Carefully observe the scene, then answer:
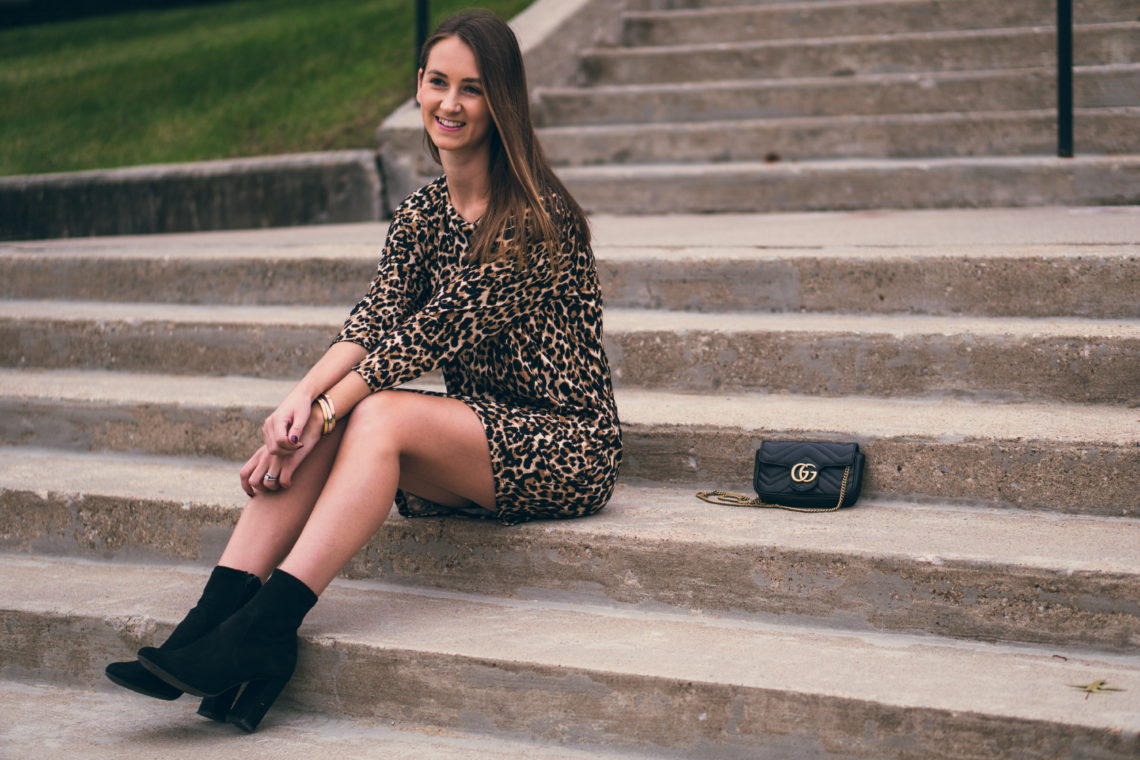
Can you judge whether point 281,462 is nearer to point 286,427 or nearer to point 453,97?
point 286,427

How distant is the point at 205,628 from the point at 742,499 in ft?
4.53

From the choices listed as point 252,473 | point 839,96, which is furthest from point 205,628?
point 839,96

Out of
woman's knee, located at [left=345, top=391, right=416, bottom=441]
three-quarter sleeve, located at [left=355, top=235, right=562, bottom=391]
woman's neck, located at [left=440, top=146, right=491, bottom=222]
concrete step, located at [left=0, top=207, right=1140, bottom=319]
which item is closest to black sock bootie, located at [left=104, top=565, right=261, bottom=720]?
woman's knee, located at [left=345, top=391, right=416, bottom=441]

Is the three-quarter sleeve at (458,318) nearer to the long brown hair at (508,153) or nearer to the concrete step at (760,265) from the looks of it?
the long brown hair at (508,153)

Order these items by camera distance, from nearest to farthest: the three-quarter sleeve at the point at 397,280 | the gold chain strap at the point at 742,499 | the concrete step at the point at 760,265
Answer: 1. the gold chain strap at the point at 742,499
2. the three-quarter sleeve at the point at 397,280
3. the concrete step at the point at 760,265

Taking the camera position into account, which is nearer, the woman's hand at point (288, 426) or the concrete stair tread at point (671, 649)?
the concrete stair tread at point (671, 649)

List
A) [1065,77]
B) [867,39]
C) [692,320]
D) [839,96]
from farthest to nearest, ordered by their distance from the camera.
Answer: [867,39] → [839,96] → [1065,77] → [692,320]

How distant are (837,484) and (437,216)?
49.1 inches

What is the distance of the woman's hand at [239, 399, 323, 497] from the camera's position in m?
2.70

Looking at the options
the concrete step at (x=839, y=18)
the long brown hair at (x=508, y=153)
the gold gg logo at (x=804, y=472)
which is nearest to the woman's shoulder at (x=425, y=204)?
the long brown hair at (x=508, y=153)

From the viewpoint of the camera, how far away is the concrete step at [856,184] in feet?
15.1

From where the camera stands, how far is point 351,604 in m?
2.94

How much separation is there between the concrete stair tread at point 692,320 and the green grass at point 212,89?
169 cm

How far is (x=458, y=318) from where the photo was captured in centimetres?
288
